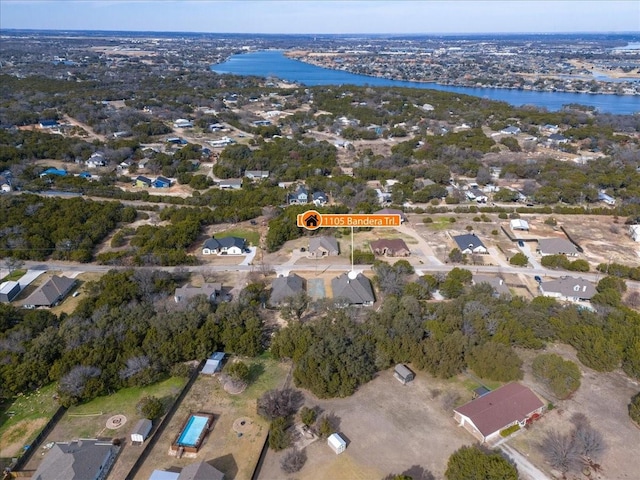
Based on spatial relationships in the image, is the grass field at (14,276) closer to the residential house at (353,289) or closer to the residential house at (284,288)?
the residential house at (284,288)

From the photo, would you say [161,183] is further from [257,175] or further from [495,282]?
[495,282]

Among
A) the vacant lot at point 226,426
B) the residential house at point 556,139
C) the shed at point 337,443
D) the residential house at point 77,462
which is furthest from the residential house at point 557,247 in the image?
the residential house at point 556,139

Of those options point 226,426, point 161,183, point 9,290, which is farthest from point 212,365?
point 161,183

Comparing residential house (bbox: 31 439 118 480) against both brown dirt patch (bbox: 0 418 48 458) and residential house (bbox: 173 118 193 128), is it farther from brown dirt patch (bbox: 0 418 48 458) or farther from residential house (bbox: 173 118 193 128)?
residential house (bbox: 173 118 193 128)

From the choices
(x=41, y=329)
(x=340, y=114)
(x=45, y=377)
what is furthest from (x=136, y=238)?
(x=340, y=114)

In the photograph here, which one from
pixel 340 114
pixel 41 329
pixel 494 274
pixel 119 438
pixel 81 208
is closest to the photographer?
pixel 119 438

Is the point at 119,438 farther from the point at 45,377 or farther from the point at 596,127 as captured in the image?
the point at 596,127
